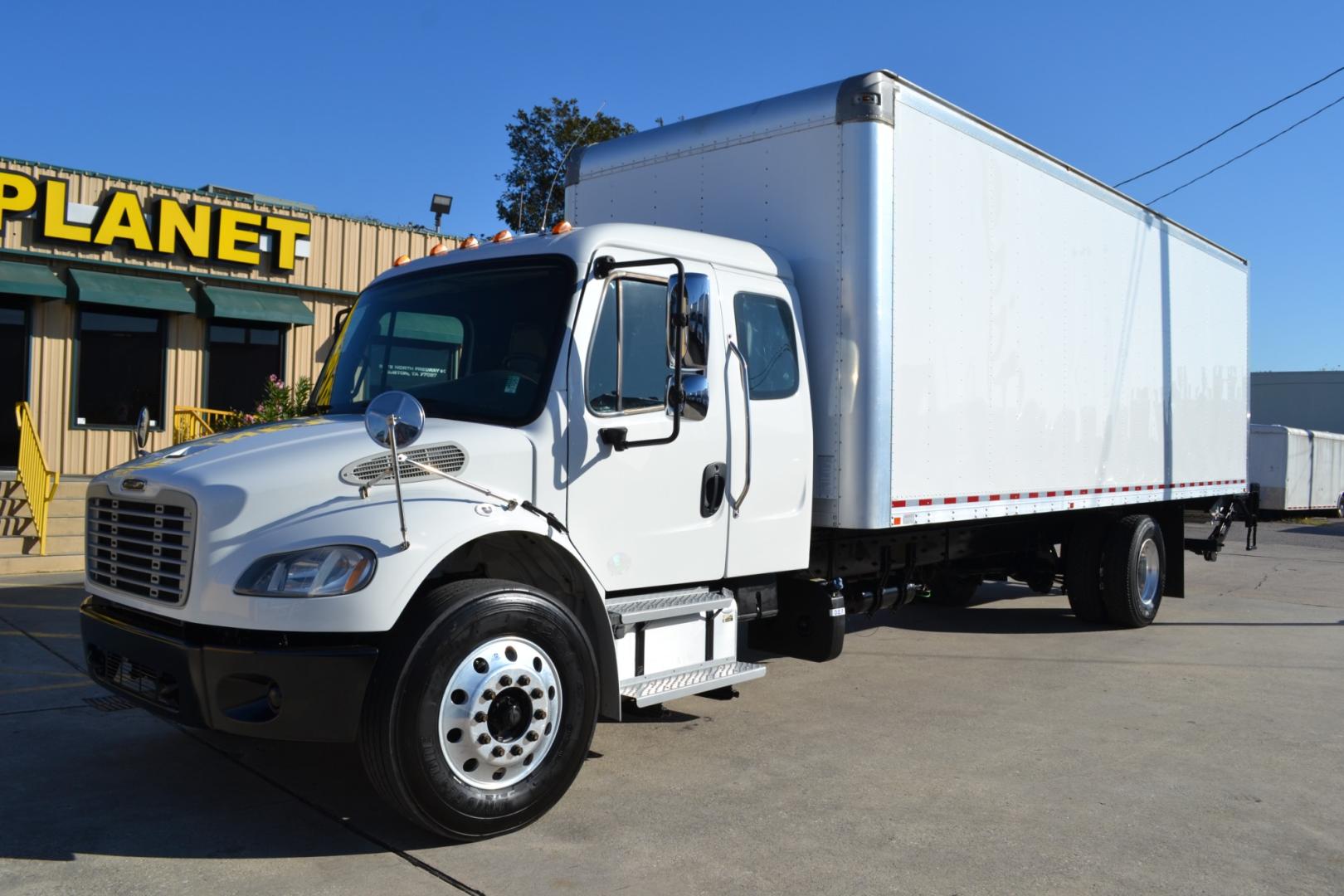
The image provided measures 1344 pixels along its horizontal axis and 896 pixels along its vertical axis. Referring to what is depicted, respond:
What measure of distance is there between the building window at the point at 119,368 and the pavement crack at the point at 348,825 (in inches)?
462

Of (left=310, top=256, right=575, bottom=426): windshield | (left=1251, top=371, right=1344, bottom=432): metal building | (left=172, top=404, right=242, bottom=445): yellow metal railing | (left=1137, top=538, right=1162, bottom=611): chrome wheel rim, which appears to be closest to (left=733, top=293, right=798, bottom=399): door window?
(left=310, top=256, right=575, bottom=426): windshield

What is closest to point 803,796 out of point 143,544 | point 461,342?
point 461,342

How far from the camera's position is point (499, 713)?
4516mm

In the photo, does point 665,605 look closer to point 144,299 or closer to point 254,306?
point 144,299

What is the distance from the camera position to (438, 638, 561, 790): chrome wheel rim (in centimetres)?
435

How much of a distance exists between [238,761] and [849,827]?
A: 9.84ft

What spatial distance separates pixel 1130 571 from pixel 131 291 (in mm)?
13524

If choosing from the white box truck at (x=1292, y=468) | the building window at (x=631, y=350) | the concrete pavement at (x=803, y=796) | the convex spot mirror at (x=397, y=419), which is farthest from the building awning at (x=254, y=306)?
the white box truck at (x=1292, y=468)

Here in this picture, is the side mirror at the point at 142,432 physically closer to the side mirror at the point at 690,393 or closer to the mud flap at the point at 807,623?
the side mirror at the point at 690,393

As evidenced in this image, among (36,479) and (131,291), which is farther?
(131,291)

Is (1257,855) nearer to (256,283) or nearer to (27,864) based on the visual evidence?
(27,864)

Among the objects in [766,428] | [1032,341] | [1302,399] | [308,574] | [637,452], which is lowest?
[308,574]

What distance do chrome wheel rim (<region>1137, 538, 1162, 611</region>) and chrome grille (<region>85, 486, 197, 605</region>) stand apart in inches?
325

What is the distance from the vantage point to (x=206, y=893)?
3928 mm
